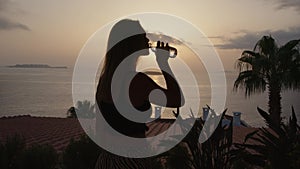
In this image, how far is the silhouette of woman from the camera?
2.35 m

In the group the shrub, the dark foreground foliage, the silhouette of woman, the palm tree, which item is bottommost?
the shrub

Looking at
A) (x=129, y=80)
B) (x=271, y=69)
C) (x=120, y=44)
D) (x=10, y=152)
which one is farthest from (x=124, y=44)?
(x=271, y=69)

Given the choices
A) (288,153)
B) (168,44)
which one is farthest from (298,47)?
(168,44)

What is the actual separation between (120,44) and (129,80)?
258 millimetres

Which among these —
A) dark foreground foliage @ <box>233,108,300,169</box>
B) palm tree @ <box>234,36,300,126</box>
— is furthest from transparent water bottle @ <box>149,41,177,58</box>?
palm tree @ <box>234,36,300,126</box>

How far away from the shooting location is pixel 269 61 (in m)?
14.7

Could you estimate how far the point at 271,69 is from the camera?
14883 mm

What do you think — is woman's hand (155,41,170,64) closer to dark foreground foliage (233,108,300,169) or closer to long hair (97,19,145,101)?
long hair (97,19,145,101)

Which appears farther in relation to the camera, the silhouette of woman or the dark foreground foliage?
the dark foreground foliage

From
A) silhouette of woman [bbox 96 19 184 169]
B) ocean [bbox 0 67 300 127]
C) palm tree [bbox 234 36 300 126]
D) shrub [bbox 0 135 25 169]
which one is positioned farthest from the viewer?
ocean [bbox 0 67 300 127]

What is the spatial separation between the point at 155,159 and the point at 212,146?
865mm

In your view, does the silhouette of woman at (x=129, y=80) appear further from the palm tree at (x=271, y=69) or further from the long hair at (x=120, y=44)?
the palm tree at (x=271, y=69)

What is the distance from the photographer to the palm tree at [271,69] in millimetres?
14453

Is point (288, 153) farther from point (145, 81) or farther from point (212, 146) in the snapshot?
point (145, 81)
